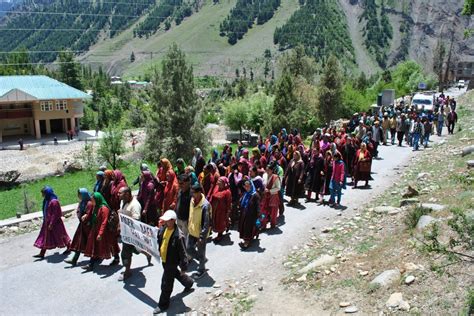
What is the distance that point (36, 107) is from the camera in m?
54.2

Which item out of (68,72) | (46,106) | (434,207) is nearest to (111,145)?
(434,207)

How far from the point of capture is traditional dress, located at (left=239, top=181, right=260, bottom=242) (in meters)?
9.97

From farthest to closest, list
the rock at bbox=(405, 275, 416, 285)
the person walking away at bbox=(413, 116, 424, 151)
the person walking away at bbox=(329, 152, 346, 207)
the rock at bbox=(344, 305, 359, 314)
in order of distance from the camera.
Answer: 1. the person walking away at bbox=(413, 116, 424, 151)
2. the person walking away at bbox=(329, 152, 346, 207)
3. the rock at bbox=(405, 275, 416, 285)
4. the rock at bbox=(344, 305, 359, 314)

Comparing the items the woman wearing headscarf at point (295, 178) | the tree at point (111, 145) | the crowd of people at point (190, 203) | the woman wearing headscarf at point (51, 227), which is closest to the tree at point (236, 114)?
the tree at point (111, 145)

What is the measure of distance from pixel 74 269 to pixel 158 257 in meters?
2.66

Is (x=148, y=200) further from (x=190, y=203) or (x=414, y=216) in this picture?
(x=414, y=216)

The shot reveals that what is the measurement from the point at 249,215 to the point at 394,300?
12.9 ft

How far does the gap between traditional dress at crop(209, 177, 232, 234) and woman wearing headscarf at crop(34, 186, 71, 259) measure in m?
3.29

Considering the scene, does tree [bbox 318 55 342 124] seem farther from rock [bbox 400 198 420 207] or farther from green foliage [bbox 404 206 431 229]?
green foliage [bbox 404 206 431 229]

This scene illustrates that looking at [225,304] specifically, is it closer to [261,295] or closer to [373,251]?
[261,295]

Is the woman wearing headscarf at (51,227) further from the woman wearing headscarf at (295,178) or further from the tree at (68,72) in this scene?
the tree at (68,72)

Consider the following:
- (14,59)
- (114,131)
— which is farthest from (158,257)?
(14,59)

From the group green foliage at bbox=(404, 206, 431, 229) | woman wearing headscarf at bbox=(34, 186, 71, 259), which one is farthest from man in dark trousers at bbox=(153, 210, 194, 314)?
green foliage at bbox=(404, 206, 431, 229)

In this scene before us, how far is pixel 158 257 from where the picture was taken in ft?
25.5
